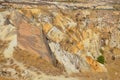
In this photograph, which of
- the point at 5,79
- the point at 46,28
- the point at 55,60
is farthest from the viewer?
the point at 46,28

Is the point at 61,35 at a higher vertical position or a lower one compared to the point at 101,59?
higher

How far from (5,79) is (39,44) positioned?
457 inches

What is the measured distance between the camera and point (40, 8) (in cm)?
6066

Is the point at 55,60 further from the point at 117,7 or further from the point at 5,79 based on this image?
the point at 117,7

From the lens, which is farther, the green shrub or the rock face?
the green shrub

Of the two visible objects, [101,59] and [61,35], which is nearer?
[61,35]

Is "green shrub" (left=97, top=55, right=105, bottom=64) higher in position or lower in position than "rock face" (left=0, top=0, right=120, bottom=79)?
lower

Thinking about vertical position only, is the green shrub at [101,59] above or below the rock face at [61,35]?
below

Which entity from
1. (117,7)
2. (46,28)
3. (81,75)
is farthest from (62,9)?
(81,75)

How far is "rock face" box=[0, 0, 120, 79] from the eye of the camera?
151 ft

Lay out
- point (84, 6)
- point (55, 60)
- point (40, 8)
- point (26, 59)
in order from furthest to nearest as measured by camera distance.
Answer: point (84, 6)
point (40, 8)
point (55, 60)
point (26, 59)

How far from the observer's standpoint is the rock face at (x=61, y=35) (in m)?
46.2

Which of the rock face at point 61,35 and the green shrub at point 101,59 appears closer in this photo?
the rock face at point 61,35

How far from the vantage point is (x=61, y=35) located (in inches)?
2186
